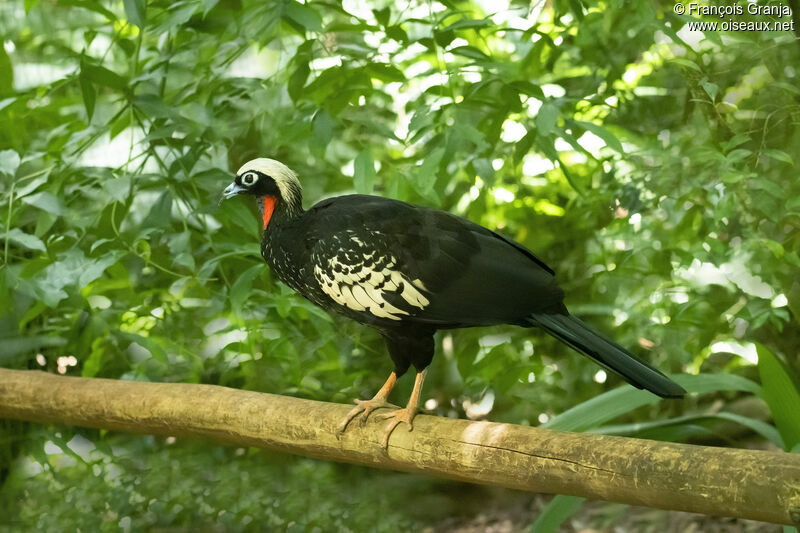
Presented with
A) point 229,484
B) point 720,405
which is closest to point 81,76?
point 229,484

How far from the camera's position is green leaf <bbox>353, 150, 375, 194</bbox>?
2113 millimetres

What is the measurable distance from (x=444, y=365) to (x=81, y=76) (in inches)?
69.7

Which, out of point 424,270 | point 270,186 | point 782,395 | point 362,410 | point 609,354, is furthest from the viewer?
point 782,395

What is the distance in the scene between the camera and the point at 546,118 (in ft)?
6.40

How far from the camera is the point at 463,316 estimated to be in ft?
5.44

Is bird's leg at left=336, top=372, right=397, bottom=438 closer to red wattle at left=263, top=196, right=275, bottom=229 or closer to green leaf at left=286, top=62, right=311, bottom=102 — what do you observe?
red wattle at left=263, top=196, right=275, bottom=229

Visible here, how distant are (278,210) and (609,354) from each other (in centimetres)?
88

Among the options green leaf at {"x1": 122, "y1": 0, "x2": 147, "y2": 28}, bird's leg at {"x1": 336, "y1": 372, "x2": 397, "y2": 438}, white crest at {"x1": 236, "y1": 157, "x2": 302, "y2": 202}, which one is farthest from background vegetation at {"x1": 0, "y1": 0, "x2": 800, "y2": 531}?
bird's leg at {"x1": 336, "y1": 372, "x2": 397, "y2": 438}

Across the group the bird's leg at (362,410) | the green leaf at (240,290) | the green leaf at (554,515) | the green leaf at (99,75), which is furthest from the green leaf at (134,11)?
the green leaf at (554,515)

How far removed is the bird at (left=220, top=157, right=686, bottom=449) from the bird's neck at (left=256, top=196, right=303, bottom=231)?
4 centimetres

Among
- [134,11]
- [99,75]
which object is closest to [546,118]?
[134,11]

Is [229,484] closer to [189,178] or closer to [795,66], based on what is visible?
[189,178]

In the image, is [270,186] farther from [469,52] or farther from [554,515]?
[554,515]

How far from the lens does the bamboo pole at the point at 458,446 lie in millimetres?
1251
